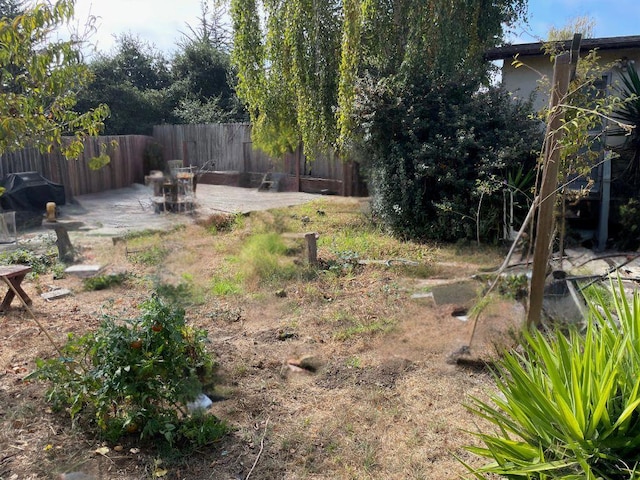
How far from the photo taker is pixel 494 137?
8.34 metres

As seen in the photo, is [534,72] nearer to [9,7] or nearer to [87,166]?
[87,166]

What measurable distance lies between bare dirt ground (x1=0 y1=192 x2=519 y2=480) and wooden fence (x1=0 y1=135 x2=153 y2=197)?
5709 millimetres

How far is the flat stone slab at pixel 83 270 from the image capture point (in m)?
7.10

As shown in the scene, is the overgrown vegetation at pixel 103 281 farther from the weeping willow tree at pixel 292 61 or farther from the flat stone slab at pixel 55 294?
the weeping willow tree at pixel 292 61

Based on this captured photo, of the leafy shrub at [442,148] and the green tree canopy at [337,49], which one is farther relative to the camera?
the green tree canopy at [337,49]

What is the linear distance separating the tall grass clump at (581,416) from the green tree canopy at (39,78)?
12.5 feet

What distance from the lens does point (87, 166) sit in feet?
47.4

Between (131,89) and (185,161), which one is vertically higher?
(131,89)

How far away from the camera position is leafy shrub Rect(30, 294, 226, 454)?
9.81ft

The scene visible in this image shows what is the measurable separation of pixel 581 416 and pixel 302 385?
2.32 m

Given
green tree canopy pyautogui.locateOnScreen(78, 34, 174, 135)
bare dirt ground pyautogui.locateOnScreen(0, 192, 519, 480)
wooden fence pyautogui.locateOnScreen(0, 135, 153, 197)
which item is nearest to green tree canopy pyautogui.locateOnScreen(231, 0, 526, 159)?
wooden fence pyautogui.locateOnScreen(0, 135, 153, 197)

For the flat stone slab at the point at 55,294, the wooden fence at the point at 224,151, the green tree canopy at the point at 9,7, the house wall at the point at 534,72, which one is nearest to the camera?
the flat stone slab at the point at 55,294

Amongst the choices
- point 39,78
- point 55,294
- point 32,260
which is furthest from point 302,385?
point 32,260

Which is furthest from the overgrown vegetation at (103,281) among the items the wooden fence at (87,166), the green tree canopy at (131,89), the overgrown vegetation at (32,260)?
the green tree canopy at (131,89)
